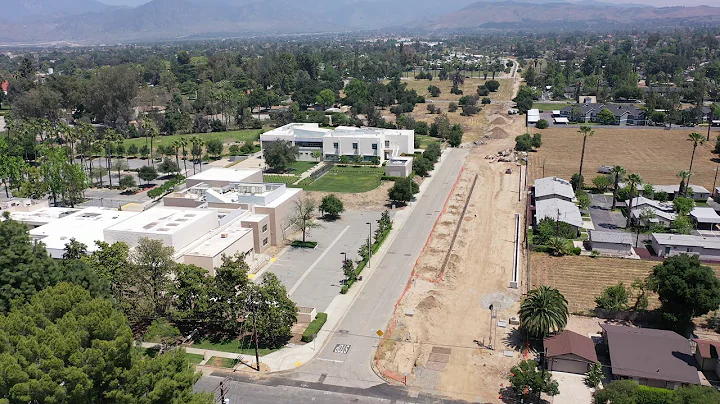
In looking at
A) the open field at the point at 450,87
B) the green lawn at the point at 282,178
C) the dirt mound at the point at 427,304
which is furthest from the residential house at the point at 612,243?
the open field at the point at 450,87

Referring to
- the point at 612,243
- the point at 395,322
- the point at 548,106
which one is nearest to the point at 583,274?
the point at 612,243

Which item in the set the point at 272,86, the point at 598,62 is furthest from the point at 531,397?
the point at 598,62

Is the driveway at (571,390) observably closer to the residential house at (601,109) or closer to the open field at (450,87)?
the residential house at (601,109)

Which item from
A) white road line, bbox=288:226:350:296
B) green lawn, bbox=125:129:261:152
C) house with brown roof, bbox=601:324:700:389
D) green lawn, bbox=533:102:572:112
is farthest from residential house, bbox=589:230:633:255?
green lawn, bbox=533:102:572:112

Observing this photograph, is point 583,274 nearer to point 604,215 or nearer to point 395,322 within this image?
point 604,215

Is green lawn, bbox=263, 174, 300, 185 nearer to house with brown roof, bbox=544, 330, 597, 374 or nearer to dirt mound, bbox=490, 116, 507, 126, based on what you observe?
house with brown roof, bbox=544, 330, 597, 374
